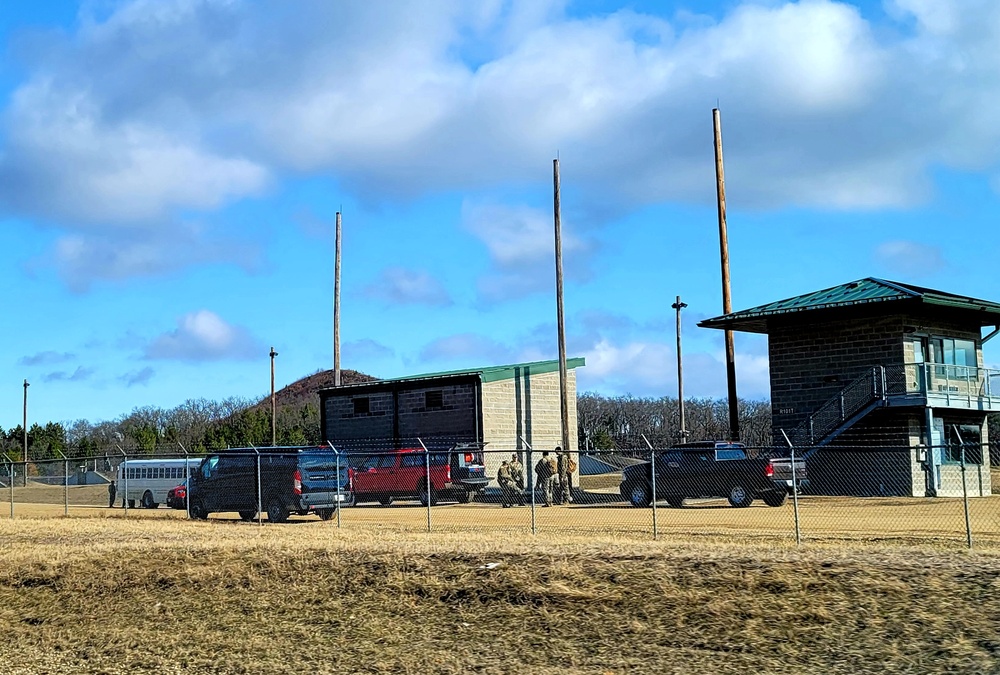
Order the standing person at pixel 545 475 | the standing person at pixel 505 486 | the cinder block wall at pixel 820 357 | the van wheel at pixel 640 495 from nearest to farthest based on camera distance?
the van wheel at pixel 640 495 → the standing person at pixel 545 475 → the standing person at pixel 505 486 → the cinder block wall at pixel 820 357

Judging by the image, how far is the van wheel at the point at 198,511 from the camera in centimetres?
2594

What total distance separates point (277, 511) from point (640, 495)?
9.13m

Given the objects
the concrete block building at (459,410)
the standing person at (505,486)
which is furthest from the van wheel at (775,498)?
A: the concrete block building at (459,410)

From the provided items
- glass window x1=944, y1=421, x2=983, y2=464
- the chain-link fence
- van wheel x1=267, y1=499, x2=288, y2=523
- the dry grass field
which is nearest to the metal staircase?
the chain-link fence

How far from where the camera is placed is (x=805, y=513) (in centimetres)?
2492

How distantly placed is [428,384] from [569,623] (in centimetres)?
2930

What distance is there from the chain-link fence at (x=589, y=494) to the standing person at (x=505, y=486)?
54mm

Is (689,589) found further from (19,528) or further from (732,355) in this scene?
(732,355)

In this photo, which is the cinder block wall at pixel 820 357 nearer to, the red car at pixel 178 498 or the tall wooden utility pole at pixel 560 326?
the tall wooden utility pole at pixel 560 326

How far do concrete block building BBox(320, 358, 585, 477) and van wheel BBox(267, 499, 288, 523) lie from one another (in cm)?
1449

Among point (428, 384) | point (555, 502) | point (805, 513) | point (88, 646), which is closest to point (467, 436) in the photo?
point (428, 384)

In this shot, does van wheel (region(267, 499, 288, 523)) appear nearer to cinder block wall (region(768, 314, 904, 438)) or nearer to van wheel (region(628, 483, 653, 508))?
van wheel (region(628, 483, 653, 508))

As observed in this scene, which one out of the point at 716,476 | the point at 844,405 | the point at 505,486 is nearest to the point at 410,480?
the point at 505,486

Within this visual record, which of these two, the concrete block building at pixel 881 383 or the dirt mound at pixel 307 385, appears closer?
the concrete block building at pixel 881 383
